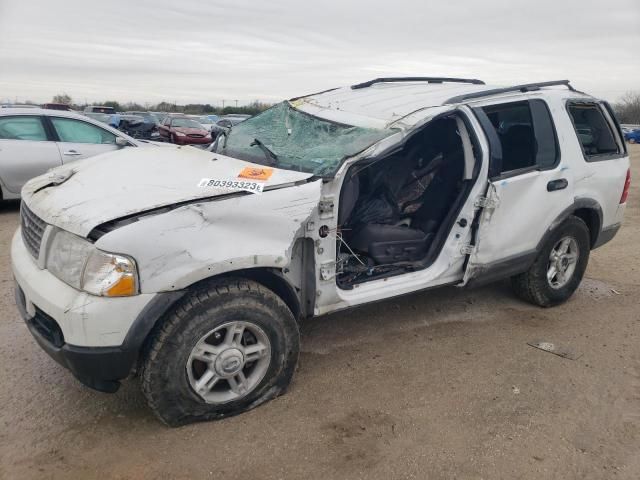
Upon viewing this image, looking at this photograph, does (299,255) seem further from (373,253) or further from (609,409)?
(609,409)

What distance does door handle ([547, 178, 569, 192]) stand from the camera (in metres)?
3.99

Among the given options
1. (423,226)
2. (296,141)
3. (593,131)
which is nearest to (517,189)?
(423,226)

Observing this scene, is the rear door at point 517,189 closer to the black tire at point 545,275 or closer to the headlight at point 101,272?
the black tire at point 545,275

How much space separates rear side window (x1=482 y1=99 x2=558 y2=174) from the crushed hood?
1967mm

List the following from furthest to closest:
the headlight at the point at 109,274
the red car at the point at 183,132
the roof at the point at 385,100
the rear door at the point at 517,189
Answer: the red car at the point at 183,132, the rear door at the point at 517,189, the roof at the point at 385,100, the headlight at the point at 109,274

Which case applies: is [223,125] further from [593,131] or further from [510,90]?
[593,131]

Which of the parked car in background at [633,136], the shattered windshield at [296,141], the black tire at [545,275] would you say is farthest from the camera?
the parked car in background at [633,136]

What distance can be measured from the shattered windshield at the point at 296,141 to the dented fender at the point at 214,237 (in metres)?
0.35

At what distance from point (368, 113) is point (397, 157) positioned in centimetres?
83

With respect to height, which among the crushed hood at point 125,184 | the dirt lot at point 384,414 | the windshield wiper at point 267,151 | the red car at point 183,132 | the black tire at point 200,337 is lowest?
the red car at point 183,132

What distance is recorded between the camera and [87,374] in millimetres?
2447

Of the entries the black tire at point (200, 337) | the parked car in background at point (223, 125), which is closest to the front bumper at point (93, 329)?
the black tire at point (200, 337)

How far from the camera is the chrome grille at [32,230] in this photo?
2762mm

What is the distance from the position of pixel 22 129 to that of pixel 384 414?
6.74 meters
